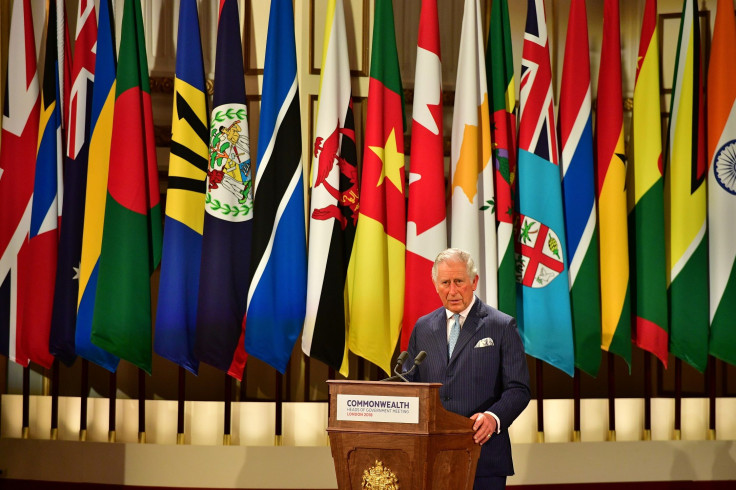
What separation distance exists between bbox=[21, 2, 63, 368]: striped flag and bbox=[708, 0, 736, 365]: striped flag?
3.69 m

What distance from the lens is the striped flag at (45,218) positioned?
16.2ft

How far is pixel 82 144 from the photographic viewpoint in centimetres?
500

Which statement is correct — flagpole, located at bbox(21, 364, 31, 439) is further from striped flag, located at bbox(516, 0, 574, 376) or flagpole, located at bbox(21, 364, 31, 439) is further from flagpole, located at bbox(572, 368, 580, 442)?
flagpole, located at bbox(572, 368, 580, 442)

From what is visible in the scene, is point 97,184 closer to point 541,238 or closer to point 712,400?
point 541,238

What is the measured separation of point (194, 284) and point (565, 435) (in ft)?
7.46

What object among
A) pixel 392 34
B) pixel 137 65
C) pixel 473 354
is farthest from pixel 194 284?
pixel 473 354

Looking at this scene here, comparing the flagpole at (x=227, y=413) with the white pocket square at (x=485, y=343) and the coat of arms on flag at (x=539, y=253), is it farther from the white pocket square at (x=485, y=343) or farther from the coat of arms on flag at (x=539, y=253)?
the white pocket square at (x=485, y=343)

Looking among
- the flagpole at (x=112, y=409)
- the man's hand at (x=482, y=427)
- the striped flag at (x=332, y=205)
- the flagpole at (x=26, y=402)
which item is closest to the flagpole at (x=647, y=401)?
the striped flag at (x=332, y=205)

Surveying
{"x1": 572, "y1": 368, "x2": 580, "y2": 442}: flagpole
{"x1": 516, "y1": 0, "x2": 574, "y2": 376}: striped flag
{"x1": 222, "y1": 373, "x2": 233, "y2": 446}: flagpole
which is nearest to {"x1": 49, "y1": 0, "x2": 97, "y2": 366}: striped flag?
{"x1": 222, "y1": 373, "x2": 233, "y2": 446}: flagpole

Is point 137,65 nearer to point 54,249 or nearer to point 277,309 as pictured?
point 54,249

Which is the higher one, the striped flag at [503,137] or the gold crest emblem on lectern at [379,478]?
the striped flag at [503,137]

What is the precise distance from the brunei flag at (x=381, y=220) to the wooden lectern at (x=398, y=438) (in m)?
1.97

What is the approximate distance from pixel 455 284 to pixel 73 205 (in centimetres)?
268

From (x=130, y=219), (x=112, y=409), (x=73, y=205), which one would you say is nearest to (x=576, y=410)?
(x=112, y=409)
